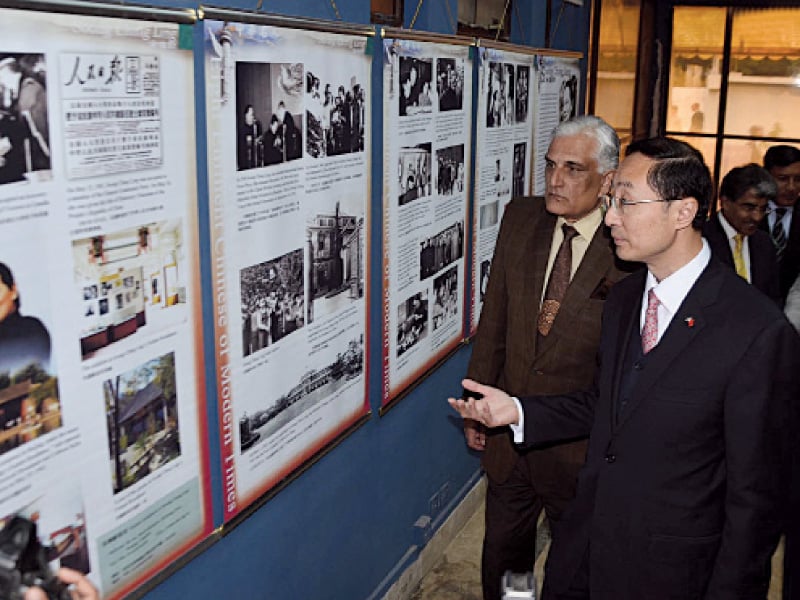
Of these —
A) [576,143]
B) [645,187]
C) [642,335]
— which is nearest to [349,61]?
[576,143]

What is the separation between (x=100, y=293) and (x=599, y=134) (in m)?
1.86

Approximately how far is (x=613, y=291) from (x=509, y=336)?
0.69 metres

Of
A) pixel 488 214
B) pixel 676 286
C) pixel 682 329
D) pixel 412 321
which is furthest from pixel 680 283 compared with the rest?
pixel 488 214

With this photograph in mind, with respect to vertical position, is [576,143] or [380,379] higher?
[576,143]

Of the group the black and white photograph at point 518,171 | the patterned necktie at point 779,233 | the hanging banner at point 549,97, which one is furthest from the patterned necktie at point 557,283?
the patterned necktie at point 779,233

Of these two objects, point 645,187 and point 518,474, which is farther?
point 518,474

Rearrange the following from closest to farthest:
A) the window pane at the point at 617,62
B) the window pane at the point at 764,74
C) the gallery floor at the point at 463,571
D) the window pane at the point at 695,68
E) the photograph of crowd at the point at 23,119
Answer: the photograph of crowd at the point at 23,119
the gallery floor at the point at 463,571
the window pane at the point at 617,62
the window pane at the point at 764,74
the window pane at the point at 695,68

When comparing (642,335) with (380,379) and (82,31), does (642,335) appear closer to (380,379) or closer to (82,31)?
(380,379)

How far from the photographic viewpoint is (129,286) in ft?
5.97

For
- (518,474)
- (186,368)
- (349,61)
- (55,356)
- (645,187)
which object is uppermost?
(349,61)

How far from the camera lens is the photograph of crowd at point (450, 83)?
11.1 ft

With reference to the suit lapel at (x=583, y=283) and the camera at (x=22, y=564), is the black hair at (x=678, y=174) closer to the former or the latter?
the suit lapel at (x=583, y=283)

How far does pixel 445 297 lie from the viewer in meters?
3.81

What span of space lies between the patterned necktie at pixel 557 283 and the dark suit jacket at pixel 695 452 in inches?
21.8
